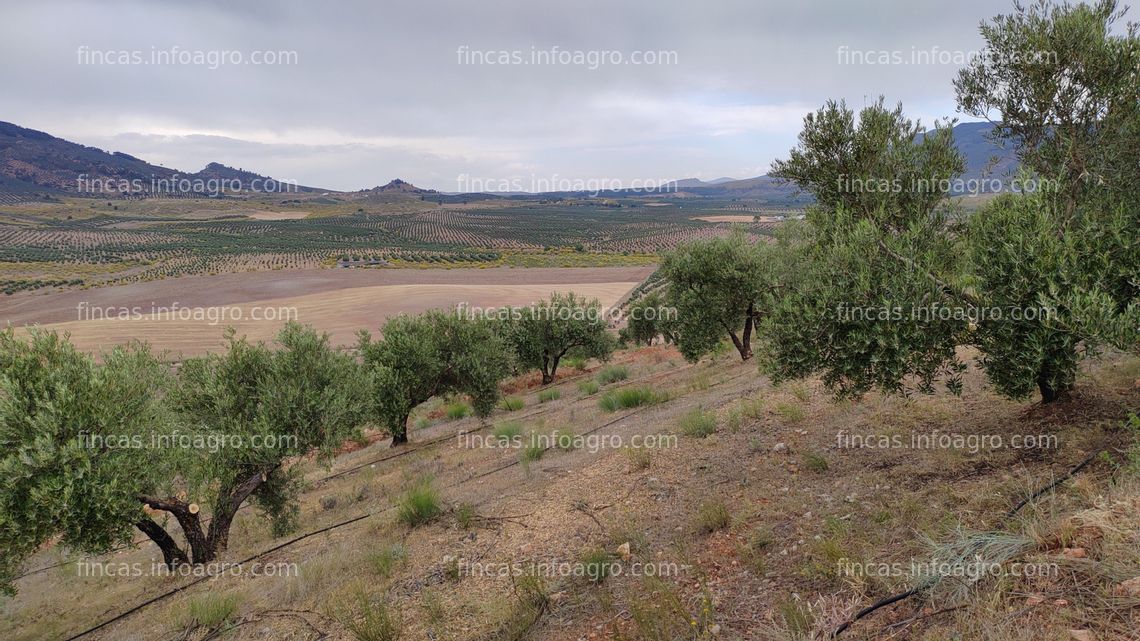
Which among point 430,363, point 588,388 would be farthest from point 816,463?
point 430,363

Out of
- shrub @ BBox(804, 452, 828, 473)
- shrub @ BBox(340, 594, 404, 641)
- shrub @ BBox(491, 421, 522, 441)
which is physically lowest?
shrub @ BBox(491, 421, 522, 441)

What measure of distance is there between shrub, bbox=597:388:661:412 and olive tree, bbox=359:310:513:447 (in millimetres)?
6886

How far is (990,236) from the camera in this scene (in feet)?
22.8

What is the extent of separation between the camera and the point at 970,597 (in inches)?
184

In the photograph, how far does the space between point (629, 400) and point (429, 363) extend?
341 inches

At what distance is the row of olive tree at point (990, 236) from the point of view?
641cm

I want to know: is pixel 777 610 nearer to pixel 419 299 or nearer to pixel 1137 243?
pixel 1137 243

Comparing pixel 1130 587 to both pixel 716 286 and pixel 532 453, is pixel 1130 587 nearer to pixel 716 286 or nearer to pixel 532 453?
pixel 532 453

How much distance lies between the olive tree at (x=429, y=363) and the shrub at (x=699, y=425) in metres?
12.2

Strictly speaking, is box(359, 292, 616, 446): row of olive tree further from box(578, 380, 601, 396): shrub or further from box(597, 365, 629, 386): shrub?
box(597, 365, 629, 386): shrub

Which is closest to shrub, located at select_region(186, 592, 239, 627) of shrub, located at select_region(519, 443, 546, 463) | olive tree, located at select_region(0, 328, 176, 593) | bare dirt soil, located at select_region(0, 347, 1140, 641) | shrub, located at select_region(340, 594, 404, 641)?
bare dirt soil, located at select_region(0, 347, 1140, 641)

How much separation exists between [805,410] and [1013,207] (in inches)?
238

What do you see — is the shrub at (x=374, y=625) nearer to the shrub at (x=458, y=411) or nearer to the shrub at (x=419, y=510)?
the shrub at (x=419, y=510)

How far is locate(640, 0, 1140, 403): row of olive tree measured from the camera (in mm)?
6410
